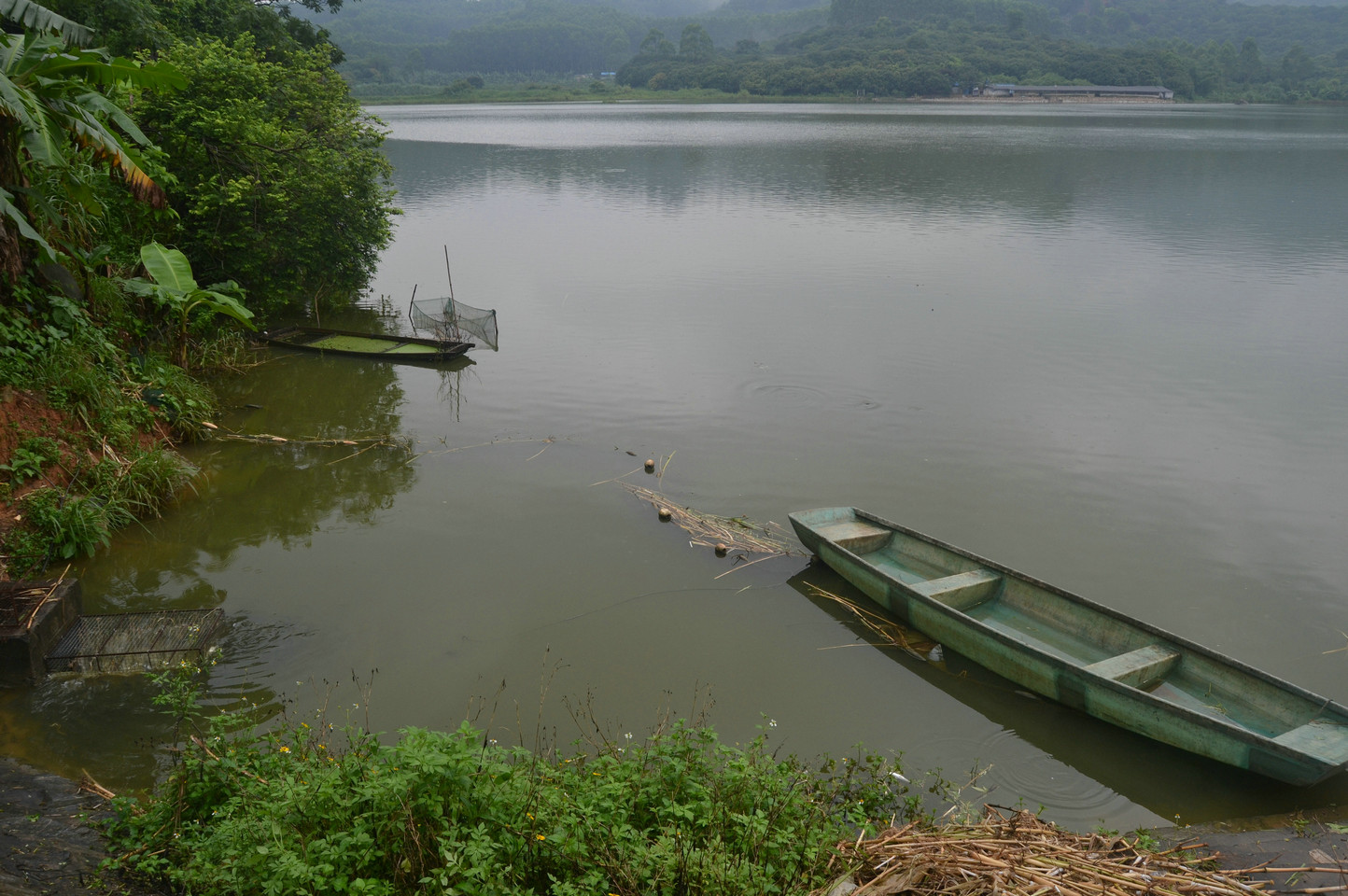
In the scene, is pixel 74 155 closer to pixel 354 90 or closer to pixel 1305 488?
pixel 1305 488

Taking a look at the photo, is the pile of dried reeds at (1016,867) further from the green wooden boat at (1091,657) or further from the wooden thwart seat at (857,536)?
the wooden thwart seat at (857,536)

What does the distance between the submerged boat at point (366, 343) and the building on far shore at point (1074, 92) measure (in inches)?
4223

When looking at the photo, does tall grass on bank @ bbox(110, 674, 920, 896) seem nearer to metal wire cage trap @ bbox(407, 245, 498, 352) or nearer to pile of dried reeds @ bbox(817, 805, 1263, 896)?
pile of dried reeds @ bbox(817, 805, 1263, 896)

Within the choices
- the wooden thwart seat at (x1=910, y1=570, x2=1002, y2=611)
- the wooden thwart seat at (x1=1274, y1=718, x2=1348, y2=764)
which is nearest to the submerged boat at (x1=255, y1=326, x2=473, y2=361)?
the wooden thwart seat at (x1=910, y1=570, x2=1002, y2=611)

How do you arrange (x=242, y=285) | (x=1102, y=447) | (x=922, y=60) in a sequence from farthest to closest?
(x=922, y=60) < (x=242, y=285) < (x=1102, y=447)

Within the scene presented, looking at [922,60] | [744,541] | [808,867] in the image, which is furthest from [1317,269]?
[922,60]

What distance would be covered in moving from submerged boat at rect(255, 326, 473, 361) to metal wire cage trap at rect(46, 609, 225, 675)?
8.18 metres

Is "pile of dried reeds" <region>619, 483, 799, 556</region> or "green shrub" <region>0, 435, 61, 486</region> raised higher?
"green shrub" <region>0, 435, 61, 486</region>

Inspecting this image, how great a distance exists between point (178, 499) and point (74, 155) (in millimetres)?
4888

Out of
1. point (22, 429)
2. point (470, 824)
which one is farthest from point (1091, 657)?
point (22, 429)

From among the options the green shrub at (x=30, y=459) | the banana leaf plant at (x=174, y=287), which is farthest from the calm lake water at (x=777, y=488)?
the banana leaf plant at (x=174, y=287)

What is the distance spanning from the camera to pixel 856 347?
56.2 feet

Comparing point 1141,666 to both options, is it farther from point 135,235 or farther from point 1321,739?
point 135,235

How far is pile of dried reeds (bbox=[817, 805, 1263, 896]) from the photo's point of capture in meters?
4.38
